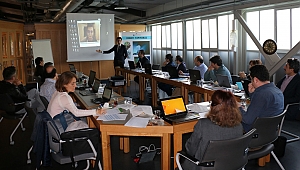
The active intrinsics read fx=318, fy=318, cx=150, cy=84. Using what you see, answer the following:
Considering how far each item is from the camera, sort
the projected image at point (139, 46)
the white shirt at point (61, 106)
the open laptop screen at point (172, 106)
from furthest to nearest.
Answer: the projected image at point (139, 46) < the white shirt at point (61, 106) < the open laptop screen at point (172, 106)

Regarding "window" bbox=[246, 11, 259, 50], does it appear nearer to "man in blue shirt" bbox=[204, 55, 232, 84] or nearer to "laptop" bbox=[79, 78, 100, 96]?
"man in blue shirt" bbox=[204, 55, 232, 84]

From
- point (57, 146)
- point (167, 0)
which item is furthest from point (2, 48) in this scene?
point (57, 146)

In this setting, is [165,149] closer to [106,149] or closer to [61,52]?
[106,149]

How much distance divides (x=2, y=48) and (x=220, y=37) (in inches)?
272

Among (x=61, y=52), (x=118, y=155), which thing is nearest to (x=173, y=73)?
(x=118, y=155)

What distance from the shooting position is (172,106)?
3.44m

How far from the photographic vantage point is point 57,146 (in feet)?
10.3

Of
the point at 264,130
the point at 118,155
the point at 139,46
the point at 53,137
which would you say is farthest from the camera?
the point at 139,46

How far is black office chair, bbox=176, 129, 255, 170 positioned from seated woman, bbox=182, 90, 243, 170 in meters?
0.07

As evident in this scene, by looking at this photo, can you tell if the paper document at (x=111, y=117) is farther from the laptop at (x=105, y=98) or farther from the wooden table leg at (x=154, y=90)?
the wooden table leg at (x=154, y=90)

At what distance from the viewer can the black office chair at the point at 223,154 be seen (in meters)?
2.37

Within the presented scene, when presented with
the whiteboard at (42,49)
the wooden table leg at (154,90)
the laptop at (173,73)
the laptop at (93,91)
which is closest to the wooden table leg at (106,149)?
the laptop at (93,91)

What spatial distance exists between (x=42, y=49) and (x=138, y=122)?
27.0 feet

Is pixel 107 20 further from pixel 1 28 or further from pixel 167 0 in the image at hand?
pixel 1 28
